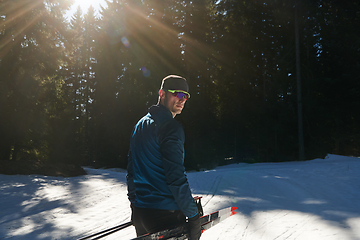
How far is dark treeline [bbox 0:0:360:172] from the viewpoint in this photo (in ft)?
77.4

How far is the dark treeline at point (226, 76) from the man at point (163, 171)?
1904 centimetres

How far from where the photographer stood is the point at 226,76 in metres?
32.5

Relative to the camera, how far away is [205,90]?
33.0 meters

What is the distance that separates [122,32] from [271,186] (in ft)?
90.1

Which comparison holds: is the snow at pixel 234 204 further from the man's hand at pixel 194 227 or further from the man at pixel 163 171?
the man at pixel 163 171

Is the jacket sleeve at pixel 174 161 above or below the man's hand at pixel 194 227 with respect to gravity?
above

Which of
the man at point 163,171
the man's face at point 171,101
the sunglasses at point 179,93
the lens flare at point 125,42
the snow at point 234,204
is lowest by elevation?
the snow at point 234,204

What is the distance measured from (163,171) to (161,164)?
58 millimetres

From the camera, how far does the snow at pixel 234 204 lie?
15.7 feet

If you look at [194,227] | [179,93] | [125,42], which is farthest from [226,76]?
[194,227]

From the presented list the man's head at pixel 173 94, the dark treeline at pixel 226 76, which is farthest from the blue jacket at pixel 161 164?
the dark treeline at pixel 226 76

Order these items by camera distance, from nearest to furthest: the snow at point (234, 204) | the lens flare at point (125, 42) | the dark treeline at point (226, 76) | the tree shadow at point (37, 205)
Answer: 1. the snow at point (234, 204)
2. the tree shadow at point (37, 205)
3. the dark treeline at point (226, 76)
4. the lens flare at point (125, 42)

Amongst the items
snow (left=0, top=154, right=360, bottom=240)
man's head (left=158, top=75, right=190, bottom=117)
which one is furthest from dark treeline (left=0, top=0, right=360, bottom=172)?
man's head (left=158, top=75, right=190, bottom=117)

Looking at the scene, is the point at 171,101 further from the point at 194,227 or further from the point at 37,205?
the point at 37,205
